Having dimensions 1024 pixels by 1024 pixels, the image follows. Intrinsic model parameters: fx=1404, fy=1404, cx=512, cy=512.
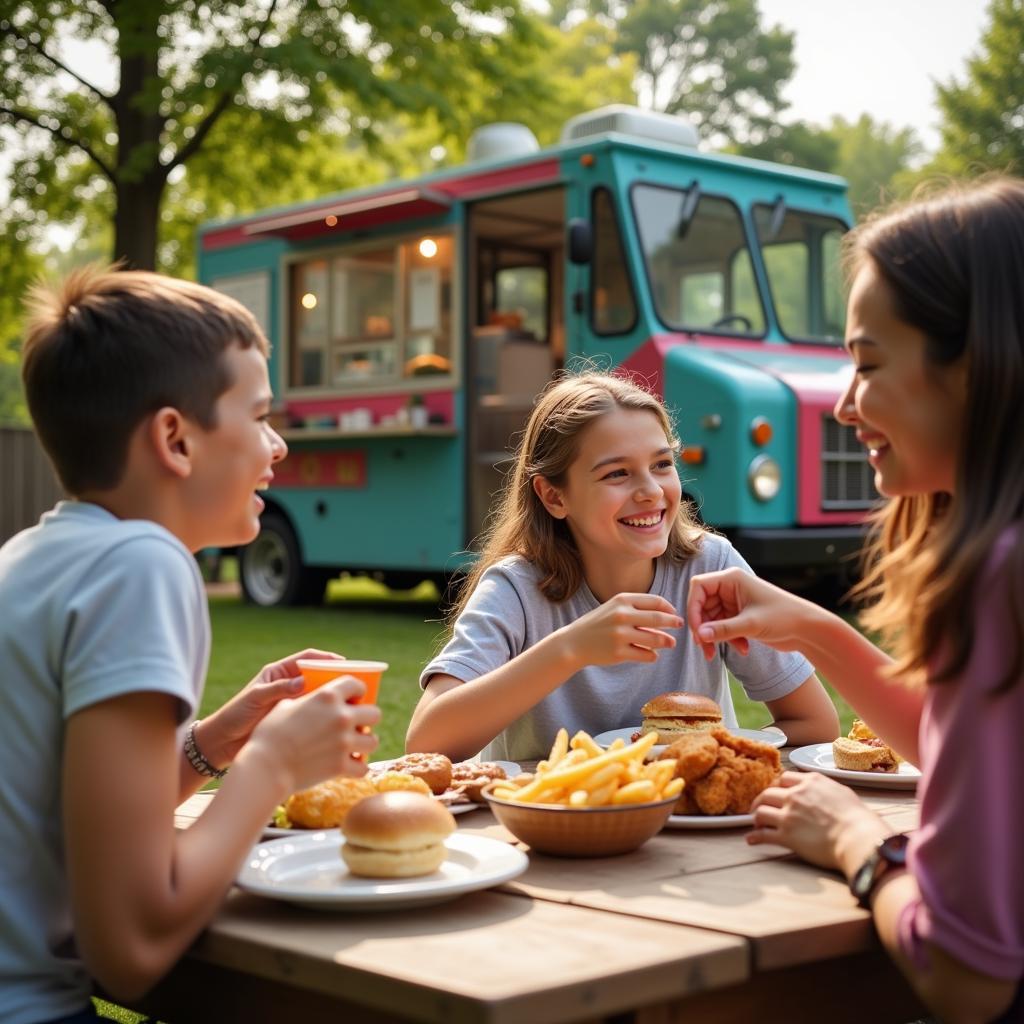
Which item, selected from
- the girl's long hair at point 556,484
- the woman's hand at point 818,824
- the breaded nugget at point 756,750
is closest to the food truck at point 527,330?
the girl's long hair at point 556,484

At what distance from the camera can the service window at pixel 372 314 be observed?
10219 mm

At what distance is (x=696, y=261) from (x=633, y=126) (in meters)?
0.97

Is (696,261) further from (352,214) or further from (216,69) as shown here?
(216,69)

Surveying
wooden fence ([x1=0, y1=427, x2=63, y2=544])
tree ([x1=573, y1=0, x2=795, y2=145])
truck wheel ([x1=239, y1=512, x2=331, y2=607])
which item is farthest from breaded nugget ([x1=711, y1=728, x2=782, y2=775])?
tree ([x1=573, y1=0, x2=795, y2=145])

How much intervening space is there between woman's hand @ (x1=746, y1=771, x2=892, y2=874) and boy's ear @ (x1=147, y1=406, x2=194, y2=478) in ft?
2.81

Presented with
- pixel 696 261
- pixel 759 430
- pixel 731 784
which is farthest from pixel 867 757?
pixel 696 261

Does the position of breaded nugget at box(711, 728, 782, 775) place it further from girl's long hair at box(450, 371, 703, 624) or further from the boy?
girl's long hair at box(450, 371, 703, 624)

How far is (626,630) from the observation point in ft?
7.19

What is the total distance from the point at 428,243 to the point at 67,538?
28.8 feet

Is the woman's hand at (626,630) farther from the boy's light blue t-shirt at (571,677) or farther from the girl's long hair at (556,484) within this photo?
the girl's long hair at (556,484)

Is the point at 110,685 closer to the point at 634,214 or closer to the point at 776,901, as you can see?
the point at 776,901

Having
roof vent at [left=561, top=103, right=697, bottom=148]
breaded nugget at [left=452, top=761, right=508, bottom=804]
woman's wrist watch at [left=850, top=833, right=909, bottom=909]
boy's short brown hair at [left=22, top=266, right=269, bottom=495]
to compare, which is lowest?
breaded nugget at [left=452, top=761, right=508, bottom=804]

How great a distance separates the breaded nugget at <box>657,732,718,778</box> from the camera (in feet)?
6.48

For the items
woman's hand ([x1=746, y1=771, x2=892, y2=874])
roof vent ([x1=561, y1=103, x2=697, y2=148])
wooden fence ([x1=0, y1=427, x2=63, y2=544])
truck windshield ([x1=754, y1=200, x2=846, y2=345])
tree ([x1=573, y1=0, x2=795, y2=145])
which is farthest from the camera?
tree ([x1=573, y1=0, x2=795, y2=145])
